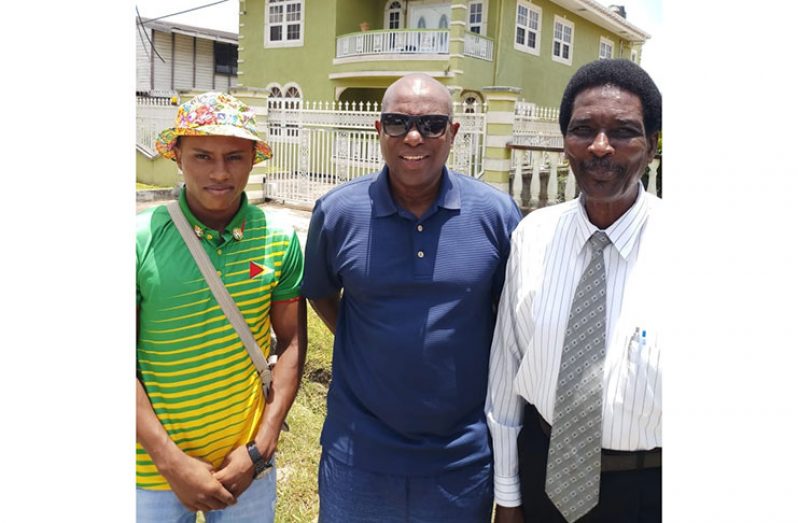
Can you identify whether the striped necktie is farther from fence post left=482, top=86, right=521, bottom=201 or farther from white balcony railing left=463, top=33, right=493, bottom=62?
white balcony railing left=463, top=33, right=493, bottom=62

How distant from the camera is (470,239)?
7.70 feet

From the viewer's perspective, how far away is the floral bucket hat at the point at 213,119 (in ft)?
6.85

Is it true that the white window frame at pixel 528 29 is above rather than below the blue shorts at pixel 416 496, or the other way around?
above

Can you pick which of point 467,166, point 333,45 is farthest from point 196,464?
point 333,45

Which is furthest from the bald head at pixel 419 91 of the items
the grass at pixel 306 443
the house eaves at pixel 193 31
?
the house eaves at pixel 193 31

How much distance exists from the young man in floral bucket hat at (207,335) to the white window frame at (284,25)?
2053 cm

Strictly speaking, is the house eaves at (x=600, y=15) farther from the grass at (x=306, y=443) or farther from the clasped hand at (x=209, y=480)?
the clasped hand at (x=209, y=480)

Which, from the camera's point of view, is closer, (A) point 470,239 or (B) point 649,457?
(B) point 649,457

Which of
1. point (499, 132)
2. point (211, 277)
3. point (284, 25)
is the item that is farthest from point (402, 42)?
point (211, 277)

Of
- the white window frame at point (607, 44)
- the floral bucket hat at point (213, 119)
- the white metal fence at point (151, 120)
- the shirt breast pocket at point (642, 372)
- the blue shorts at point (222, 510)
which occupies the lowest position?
the blue shorts at point (222, 510)

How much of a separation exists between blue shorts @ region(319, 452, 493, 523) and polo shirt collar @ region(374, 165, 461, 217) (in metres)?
1.00

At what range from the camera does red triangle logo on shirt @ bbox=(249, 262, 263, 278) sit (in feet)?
7.18
